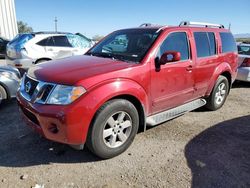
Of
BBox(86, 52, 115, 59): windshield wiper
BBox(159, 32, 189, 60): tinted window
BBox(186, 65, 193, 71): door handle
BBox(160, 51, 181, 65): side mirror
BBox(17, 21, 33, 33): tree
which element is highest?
BBox(159, 32, 189, 60): tinted window

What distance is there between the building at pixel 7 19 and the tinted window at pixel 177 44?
2077 centimetres

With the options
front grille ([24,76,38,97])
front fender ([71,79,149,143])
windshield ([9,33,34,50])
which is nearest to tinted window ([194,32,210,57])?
front fender ([71,79,149,143])

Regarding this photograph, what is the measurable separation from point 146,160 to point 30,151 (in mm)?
1702

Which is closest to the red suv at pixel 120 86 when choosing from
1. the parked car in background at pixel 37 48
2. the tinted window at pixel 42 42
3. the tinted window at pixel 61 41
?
the parked car in background at pixel 37 48

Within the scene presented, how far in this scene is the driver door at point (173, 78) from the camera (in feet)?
12.4

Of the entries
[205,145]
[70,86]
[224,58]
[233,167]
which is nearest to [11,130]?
[70,86]

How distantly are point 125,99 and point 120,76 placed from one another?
361mm

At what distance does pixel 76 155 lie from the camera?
11.4 feet

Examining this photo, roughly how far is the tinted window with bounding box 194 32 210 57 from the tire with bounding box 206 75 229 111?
855 mm

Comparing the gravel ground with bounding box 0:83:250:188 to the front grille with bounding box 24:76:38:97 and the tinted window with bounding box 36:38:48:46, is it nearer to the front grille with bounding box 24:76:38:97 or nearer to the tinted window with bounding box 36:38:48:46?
the front grille with bounding box 24:76:38:97

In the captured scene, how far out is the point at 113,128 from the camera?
10.9 feet

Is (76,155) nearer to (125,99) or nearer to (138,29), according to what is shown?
(125,99)

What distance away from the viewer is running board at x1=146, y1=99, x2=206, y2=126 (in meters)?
3.85

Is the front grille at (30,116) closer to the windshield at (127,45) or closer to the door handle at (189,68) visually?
the windshield at (127,45)
